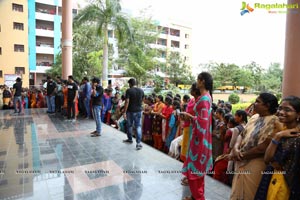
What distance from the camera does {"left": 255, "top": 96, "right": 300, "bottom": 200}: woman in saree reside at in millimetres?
1735

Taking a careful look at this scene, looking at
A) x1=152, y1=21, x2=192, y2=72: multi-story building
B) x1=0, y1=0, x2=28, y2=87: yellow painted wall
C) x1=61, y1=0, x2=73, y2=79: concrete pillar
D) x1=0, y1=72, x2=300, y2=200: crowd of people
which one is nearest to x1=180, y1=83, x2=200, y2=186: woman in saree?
x1=0, y1=72, x2=300, y2=200: crowd of people

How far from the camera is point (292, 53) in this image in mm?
3203

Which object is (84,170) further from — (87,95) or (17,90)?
(17,90)

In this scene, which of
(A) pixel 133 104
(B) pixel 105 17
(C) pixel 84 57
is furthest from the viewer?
(C) pixel 84 57

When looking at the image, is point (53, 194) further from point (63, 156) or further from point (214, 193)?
point (214, 193)

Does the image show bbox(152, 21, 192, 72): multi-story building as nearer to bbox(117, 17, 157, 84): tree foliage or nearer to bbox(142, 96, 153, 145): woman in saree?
bbox(117, 17, 157, 84): tree foliage

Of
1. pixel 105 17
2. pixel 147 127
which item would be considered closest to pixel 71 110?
pixel 147 127

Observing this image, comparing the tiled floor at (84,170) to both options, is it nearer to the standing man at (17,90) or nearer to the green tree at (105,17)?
the standing man at (17,90)

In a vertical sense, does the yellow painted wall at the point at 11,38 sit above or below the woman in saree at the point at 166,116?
above

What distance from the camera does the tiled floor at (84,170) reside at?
10.2 feet

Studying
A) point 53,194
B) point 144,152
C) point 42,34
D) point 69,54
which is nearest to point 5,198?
point 53,194

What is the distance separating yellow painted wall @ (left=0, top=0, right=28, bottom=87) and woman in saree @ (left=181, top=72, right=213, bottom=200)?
2534 centimetres

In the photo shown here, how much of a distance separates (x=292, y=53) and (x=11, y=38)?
88.6 ft

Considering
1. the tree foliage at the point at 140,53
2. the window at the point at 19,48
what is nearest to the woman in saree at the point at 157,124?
the tree foliage at the point at 140,53
